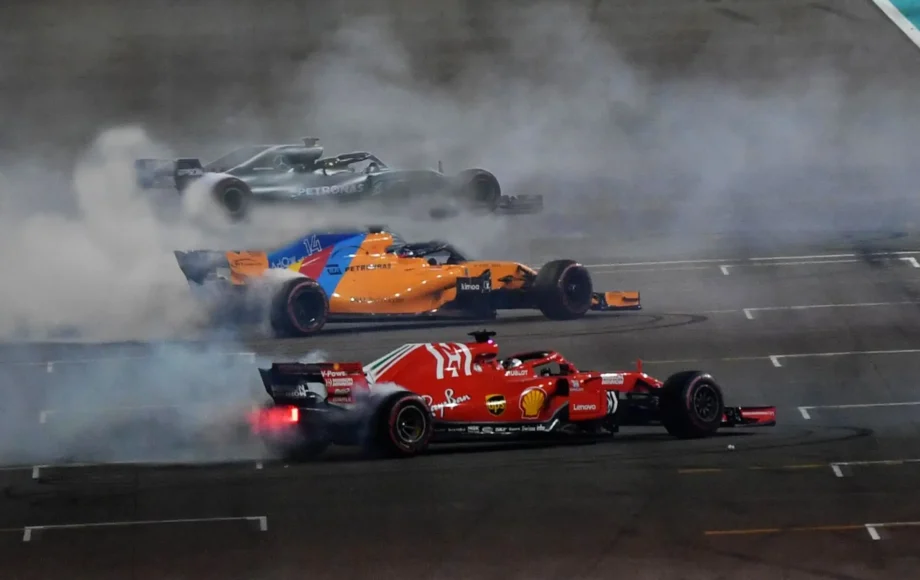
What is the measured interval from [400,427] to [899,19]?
69.8 ft

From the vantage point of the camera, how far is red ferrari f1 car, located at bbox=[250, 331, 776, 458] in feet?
77.9

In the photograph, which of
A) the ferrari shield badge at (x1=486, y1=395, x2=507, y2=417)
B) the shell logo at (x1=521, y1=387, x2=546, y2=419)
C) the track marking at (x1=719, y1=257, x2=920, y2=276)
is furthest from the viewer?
the track marking at (x1=719, y1=257, x2=920, y2=276)

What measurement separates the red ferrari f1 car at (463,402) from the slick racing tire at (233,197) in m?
7.76

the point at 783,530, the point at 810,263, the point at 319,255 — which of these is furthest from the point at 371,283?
the point at 783,530

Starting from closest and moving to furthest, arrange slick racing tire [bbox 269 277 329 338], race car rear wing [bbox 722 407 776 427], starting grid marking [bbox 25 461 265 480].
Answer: starting grid marking [bbox 25 461 265 480] → race car rear wing [bbox 722 407 776 427] → slick racing tire [bbox 269 277 329 338]

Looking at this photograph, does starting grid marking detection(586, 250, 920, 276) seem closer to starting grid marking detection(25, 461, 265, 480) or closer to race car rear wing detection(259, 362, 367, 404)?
race car rear wing detection(259, 362, 367, 404)

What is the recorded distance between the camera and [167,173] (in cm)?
3272

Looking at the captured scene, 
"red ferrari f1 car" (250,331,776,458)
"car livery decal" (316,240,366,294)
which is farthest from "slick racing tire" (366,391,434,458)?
"car livery decal" (316,240,366,294)

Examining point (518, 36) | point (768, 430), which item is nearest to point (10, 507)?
point (768, 430)

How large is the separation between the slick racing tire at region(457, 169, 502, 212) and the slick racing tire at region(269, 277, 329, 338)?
5264 millimetres

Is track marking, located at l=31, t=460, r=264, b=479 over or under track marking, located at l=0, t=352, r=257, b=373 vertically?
under

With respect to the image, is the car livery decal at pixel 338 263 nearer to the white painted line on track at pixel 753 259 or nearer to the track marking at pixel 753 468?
the white painted line on track at pixel 753 259

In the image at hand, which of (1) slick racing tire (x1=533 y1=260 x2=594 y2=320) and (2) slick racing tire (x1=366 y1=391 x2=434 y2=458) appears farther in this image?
(1) slick racing tire (x1=533 y1=260 x2=594 y2=320)

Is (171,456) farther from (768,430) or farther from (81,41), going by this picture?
(81,41)
